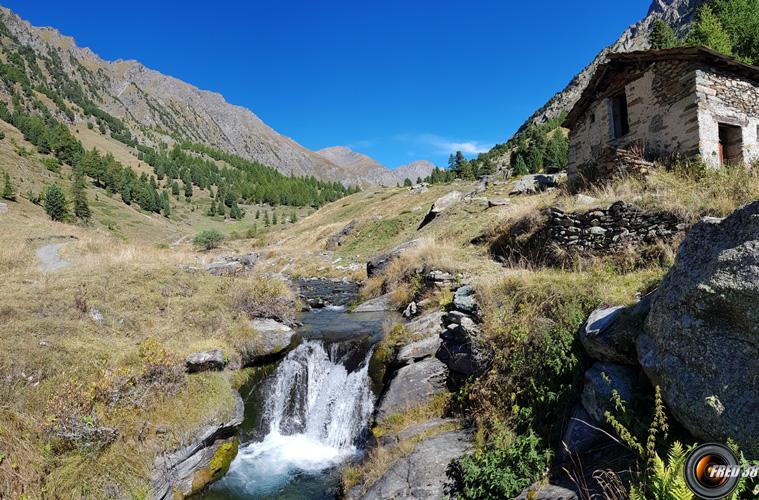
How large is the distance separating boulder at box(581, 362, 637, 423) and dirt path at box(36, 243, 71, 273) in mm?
20584

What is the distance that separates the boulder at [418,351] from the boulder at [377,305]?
7.06 meters

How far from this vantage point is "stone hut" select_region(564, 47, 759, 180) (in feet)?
43.1

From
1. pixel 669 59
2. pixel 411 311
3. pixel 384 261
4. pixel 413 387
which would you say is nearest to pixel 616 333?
pixel 413 387

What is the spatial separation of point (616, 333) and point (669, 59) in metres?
13.7

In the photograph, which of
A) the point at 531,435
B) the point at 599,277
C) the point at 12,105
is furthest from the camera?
the point at 12,105

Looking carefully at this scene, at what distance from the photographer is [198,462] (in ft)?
28.6

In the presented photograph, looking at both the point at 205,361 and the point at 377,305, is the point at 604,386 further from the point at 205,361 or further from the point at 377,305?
the point at 377,305

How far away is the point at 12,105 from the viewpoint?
130 metres

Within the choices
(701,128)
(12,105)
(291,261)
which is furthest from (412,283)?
(12,105)

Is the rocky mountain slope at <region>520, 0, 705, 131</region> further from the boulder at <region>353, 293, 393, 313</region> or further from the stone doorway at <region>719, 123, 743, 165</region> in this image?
the boulder at <region>353, 293, 393, 313</region>

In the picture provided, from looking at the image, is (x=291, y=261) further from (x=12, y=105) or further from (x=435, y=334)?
(x=12, y=105)

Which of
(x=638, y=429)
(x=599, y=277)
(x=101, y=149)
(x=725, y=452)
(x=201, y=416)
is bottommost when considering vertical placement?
(x=201, y=416)

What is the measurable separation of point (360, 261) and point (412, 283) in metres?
16.0

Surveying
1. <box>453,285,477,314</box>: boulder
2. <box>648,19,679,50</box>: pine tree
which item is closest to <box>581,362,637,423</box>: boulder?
<box>453,285,477,314</box>: boulder
